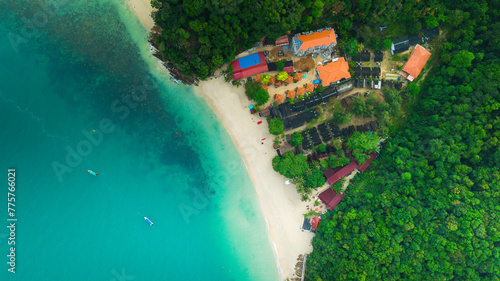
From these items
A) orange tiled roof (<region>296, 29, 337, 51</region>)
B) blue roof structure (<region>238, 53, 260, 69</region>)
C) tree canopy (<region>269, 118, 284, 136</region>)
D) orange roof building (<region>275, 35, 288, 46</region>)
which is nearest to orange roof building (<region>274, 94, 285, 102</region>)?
tree canopy (<region>269, 118, 284, 136</region>)

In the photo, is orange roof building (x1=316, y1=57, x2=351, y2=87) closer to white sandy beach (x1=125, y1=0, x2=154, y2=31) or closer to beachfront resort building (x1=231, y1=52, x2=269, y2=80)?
beachfront resort building (x1=231, y1=52, x2=269, y2=80)

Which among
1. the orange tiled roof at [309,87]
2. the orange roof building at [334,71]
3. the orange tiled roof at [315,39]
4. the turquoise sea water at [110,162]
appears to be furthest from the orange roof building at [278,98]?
the turquoise sea water at [110,162]

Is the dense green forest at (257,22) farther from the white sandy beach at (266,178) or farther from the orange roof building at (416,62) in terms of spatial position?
the white sandy beach at (266,178)

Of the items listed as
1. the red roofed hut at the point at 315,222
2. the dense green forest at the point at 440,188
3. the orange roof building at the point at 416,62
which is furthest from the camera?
the orange roof building at the point at 416,62

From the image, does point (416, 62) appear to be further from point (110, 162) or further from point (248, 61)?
point (110, 162)

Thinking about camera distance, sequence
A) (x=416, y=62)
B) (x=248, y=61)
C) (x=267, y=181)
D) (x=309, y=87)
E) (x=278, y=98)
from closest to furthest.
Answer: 1. (x=248, y=61)
2. (x=278, y=98)
3. (x=309, y=87)
4. (x=416, y=62)
5. (x=267, y=181)

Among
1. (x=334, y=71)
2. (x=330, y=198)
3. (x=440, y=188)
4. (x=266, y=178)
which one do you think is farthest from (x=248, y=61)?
(x=440, y=188)
